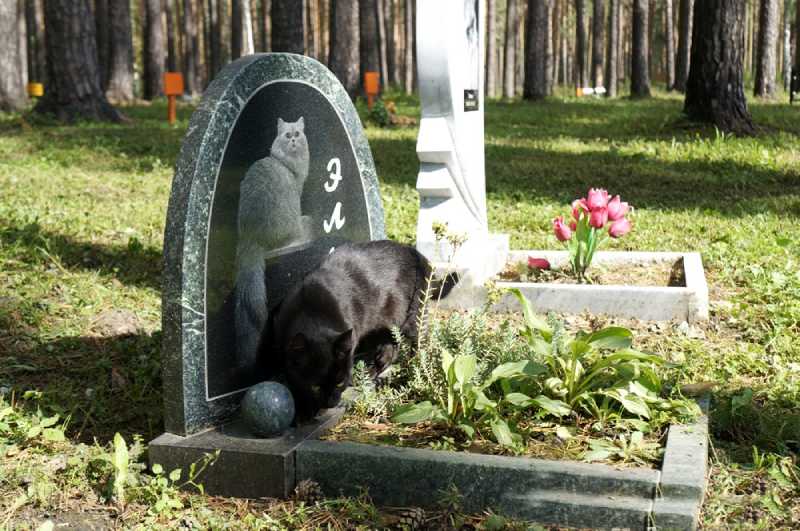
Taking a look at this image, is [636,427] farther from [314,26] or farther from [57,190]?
[314,26]

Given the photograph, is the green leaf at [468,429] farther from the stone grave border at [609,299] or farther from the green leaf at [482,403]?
the stone grave border at [609,299]

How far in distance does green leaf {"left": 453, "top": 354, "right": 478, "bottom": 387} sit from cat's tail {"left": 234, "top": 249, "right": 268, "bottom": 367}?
928 millimetres

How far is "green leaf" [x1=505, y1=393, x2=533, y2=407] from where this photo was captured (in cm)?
370

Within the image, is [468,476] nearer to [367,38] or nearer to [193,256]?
[193,256]

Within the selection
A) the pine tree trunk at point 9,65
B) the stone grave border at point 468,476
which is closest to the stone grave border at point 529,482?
the stone grave border at point 468,476

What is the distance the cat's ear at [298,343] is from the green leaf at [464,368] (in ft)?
2.19

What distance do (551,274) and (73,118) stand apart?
33.2 ft

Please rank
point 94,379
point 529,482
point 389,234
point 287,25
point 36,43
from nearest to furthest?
1. point 529,482
2. point 94,379
3. point 389,234
4. point 287,25
5. point 36,43

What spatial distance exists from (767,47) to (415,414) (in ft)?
64.5

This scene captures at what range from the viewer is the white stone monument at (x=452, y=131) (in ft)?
18.4

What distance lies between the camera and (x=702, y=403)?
3.95m

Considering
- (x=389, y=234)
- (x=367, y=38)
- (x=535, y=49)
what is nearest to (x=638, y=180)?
(x=389, y=234)

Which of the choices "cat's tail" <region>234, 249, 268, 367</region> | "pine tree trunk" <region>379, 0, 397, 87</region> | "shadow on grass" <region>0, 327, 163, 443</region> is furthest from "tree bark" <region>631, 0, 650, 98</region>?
"cat's tail" <region>234, 249, 268, 367</region>

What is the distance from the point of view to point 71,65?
13531 millimetres
